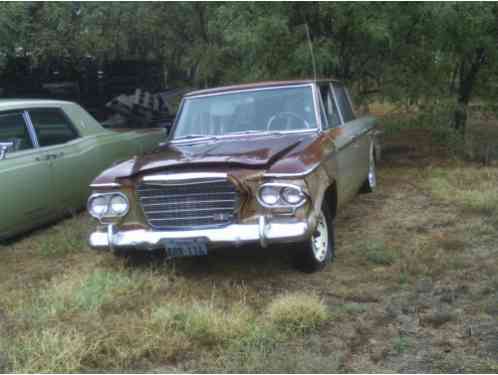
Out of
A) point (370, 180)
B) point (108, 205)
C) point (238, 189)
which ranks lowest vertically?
point (370, 180)

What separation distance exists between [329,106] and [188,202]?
7.62ft

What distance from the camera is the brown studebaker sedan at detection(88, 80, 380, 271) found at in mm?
4566

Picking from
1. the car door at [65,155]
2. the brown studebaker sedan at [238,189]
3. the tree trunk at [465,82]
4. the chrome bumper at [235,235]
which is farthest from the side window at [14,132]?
the tree trunk at [465,82]

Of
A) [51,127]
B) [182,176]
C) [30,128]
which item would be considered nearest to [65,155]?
[51,127]

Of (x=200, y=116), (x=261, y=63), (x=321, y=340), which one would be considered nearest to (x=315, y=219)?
(x=321, y=340)

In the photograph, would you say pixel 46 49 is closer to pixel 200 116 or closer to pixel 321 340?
pixel 200 116

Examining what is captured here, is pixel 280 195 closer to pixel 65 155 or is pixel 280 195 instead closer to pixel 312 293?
pixel 312 293

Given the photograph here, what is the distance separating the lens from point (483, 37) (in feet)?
31.1

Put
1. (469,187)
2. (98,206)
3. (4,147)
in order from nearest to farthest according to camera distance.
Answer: (98,206)
(4,147)
(469,187)

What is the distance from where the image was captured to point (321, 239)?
514cm

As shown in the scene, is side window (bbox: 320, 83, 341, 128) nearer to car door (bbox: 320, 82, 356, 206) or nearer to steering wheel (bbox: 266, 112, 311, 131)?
car door (bbox: 320, 82, 356, 206)

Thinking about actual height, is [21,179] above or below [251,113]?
below

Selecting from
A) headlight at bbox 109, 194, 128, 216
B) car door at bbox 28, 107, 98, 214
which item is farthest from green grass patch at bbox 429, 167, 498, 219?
car door at bbox 28, 107, 98, 214

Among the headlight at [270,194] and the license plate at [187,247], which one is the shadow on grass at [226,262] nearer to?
the license plate at [187,247]
